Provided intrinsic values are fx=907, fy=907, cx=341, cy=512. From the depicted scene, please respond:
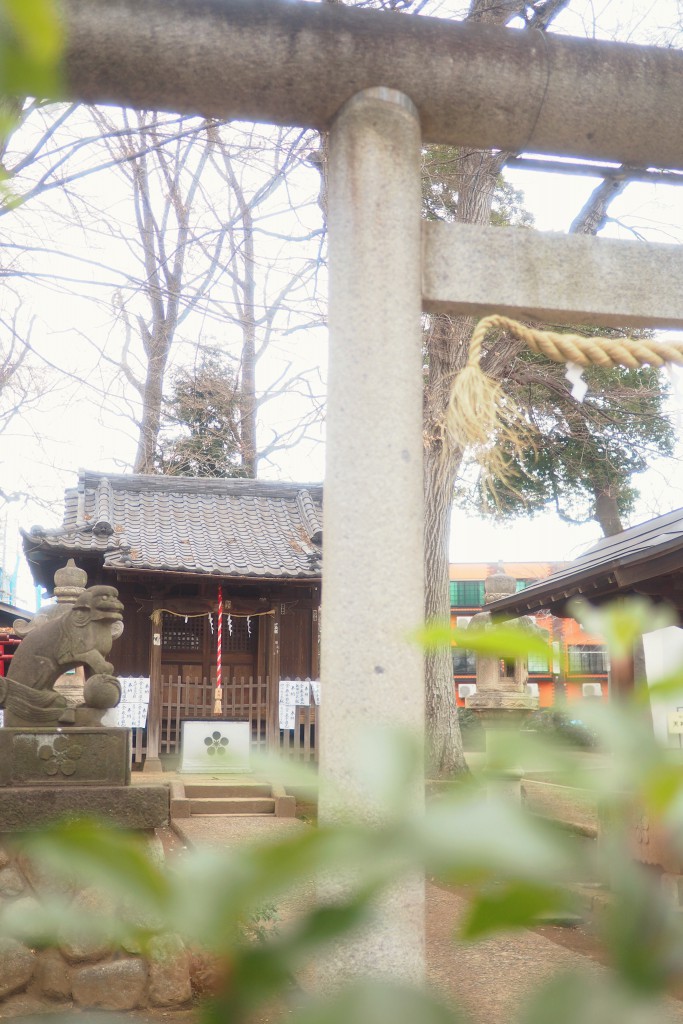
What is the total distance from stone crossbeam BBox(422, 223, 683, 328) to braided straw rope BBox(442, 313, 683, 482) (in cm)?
7

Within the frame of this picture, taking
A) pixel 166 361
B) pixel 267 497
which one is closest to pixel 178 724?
pixel 267 497

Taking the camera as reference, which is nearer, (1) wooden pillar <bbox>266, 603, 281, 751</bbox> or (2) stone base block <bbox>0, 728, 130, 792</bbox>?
(2) stone base block <bbox>0, 728, 130, 792</bbox>

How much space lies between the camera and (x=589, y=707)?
1.48ft

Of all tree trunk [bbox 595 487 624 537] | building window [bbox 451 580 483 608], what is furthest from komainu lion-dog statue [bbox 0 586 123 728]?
building window [bbox 451 580 483 608]

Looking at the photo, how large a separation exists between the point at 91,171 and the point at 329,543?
3017 millimetres

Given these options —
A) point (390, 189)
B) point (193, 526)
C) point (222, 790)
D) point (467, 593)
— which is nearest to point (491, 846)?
point (390, 189)

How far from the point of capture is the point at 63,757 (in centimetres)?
479

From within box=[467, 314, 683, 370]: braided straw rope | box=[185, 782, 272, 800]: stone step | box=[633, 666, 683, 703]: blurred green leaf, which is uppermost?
box=[467, 314, 683, 370]: braided straw rope

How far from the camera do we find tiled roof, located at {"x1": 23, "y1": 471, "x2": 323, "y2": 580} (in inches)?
487

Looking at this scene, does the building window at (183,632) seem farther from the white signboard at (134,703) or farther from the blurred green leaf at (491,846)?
the blurred green leaf at (491,846)

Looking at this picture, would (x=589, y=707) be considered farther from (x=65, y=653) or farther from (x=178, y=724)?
(x=178, y=724)

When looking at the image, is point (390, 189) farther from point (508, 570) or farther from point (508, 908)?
point (508, 570)

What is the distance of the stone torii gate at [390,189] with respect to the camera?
2.66 m

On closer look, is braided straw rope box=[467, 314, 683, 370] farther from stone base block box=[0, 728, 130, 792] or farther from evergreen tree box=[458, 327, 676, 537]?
→ evergreen tree box=[458, 327, 676, 537]
